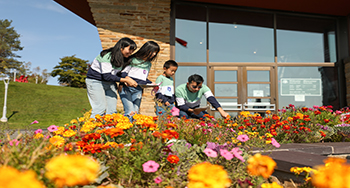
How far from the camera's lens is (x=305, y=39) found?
24.5 ft

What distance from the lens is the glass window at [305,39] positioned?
732 centimetres

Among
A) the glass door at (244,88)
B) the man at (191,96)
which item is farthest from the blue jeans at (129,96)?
the glass door at (244,88)

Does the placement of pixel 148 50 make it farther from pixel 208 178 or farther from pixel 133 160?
pixel 208 178

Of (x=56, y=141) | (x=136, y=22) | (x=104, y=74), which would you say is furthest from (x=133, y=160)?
(x=136, y=22)

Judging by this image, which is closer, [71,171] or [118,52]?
[71,171]

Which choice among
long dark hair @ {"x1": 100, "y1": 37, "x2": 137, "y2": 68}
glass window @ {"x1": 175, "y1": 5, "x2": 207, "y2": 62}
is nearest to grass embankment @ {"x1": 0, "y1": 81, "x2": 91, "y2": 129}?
glass window @ {"x1": 175, "y1": 5, "x2": 207, "y2": 62}

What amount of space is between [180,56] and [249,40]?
8.08ft

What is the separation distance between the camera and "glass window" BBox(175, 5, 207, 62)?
270 inches

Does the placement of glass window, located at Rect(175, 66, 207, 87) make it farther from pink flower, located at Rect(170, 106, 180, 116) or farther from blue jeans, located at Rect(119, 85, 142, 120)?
pink flower, located at Rect(170, 106, 180, 116)

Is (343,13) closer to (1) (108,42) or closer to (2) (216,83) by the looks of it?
(2) (216,83)

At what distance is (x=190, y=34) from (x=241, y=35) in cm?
179

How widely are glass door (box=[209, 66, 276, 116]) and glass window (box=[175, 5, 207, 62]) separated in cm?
76

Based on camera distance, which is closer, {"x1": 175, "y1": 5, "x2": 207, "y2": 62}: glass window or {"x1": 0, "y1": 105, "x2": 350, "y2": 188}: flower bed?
{"x1": 0, "y1": 105, "x2": 350, "y2": 188}: flower bed

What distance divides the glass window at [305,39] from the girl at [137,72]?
17.7 ft
